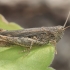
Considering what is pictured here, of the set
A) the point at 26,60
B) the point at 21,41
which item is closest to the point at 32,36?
the point at 21,41

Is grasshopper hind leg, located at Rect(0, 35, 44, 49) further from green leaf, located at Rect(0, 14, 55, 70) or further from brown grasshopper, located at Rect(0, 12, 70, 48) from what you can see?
green leaf, located at Rect(0, 14, 55, 70)

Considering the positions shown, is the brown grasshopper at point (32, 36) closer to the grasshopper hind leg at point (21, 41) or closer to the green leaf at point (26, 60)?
the grasshopper hind leg at point (21, 41)

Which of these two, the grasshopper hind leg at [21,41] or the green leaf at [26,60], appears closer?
the green leaf at [26,60]

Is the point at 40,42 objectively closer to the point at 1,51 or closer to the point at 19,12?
the point at 1,51

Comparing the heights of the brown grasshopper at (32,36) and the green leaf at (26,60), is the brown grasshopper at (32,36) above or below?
above

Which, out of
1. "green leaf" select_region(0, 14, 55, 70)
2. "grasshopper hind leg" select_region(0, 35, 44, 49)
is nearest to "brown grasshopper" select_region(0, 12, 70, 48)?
"grasshopper hind leg" select_region(0, 35, 44, 49)

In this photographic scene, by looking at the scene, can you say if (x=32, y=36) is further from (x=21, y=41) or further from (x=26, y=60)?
(x=26, y=60)

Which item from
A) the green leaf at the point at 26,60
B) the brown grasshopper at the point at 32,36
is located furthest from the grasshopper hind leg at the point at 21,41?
the green leaf at the point at 26,60

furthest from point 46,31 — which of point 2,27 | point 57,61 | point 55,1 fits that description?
point 55,1
